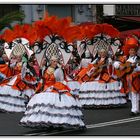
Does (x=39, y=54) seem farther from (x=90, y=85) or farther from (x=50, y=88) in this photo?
(x=90, y=85)

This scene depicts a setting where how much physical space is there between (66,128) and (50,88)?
80 centimetres

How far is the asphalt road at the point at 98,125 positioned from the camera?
1032 centimetres

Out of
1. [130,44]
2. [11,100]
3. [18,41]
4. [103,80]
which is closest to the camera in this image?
[130,44]

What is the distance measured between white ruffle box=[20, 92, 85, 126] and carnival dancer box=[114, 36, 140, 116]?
9.72ft

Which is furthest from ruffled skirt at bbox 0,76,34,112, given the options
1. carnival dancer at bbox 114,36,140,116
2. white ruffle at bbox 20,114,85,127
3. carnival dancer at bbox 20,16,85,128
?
white ruffle at bbox 20,114,85,127

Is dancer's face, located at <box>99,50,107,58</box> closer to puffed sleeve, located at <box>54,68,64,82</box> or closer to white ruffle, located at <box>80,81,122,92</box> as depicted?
white ruffle, located at <box>80,81,122,92</box>

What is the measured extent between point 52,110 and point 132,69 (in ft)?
11.2

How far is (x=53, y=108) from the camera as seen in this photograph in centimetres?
1005

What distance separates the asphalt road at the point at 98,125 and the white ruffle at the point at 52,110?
274 mm

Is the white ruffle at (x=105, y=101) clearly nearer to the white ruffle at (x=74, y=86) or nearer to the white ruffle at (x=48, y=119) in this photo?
the white ruffle at (x=74, y=86)

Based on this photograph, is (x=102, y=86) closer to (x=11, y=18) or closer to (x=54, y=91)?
(x=54, y=91)

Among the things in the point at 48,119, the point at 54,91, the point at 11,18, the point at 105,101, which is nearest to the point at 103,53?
the point at 105,101

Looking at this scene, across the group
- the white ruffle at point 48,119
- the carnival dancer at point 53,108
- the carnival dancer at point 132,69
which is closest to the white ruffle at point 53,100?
the carnival dancer at point 53,108

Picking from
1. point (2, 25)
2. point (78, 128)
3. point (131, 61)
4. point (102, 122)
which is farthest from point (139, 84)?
point (2, 25)
